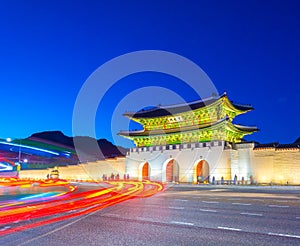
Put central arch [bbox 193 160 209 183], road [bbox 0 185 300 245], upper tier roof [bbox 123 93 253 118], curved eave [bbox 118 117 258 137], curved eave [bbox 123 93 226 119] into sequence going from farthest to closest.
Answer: curved eave [bbox 123 93 226 119]
upper tier roof [bbox 123 93 253 118]
central arch [bbox 193 160 209 183]
curved eave [bbox 118 117 258 137]
road [bbox 0 185 300 245]

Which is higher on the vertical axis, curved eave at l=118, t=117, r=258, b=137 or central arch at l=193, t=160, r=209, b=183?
curved eave at l=118, t=117, r=258, b=137

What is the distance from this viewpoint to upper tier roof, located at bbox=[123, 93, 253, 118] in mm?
36188

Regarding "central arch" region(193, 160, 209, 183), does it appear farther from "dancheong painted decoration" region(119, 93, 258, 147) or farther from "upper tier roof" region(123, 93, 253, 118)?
"upper tier roof" region(123, 93, 253, 118)

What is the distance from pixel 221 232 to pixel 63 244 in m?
3.34

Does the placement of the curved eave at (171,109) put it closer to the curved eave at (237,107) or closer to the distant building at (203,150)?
the distant building at (203,150)

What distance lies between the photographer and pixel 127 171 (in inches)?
1572

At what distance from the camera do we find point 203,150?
110ft

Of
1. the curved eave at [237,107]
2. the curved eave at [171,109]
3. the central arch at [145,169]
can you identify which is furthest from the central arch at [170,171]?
the curved eave at [237,107]

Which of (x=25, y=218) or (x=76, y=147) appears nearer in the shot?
(x=25, y=218)

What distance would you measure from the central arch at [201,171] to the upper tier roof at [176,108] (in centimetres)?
714

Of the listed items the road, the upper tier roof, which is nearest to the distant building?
the upper tier roof

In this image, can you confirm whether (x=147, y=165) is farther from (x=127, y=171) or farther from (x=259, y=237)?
(x=259, y=237)

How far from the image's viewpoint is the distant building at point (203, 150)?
94.3 ft

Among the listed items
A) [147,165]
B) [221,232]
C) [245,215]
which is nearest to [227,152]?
[147,165]
